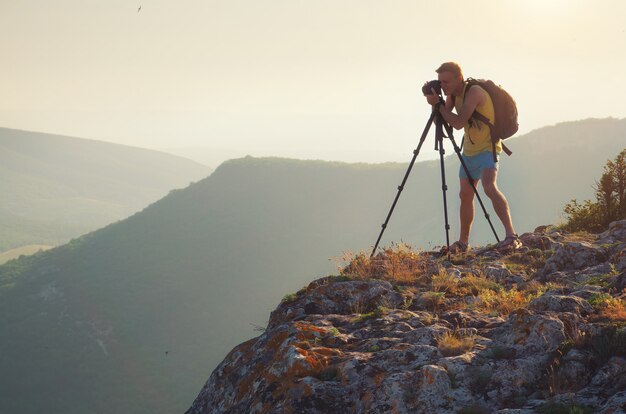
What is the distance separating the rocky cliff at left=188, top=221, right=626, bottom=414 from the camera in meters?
3.73

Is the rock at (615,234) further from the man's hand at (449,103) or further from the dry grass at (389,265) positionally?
the man's hand at (449,103)

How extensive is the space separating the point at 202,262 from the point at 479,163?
14793cm

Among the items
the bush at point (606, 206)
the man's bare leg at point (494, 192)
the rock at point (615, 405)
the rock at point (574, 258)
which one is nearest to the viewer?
the rock at point (615, 405)

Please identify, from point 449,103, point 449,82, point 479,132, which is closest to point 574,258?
point 479,132

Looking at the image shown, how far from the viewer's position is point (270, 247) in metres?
155

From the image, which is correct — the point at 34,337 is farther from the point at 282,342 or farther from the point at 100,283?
the point at 282,342

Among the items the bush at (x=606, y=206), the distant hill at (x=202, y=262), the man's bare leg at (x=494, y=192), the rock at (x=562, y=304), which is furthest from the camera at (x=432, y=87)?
the distant hill at (x=202, y=262)

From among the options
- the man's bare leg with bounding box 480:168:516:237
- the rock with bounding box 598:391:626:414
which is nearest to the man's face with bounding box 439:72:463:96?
the man's bare leg with bounding box 480:168:516:237

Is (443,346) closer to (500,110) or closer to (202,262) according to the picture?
(500,110)

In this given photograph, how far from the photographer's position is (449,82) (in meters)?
7.48

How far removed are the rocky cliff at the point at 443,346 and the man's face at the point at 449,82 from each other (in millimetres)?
2581

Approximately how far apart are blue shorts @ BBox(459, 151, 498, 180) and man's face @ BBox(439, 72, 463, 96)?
3.44 feet

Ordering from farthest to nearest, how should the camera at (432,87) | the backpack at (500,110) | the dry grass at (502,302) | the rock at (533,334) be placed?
the backpack at (500,110), the camera at (432,87), the dry grass at (502,302), the rock at (533,334)

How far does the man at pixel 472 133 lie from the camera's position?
7301mm
